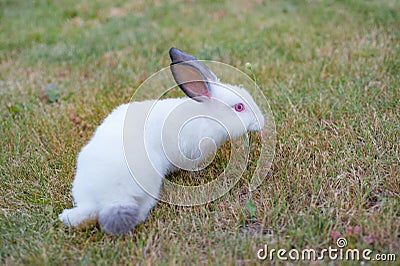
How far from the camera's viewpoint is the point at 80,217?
2.30m

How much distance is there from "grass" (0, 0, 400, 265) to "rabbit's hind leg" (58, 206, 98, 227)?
46 mm

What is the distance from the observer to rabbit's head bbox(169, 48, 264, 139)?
2.47 m

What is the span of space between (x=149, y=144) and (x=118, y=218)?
1.48 feet

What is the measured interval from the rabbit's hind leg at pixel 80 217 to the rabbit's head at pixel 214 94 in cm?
77

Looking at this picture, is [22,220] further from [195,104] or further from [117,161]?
[195,104]

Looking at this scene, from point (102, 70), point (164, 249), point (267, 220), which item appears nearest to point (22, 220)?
point (164, 249)

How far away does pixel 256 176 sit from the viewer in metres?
2.63

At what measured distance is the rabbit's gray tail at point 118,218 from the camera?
7.13ft

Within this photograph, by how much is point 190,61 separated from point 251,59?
1.82 metres

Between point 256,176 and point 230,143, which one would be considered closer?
point 256,176

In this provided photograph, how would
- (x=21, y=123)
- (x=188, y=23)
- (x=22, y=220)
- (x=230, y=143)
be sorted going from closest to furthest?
(x=22, y=220)
(x=230, y=143)
(x=21, y=123)
(x=188, y=23)
